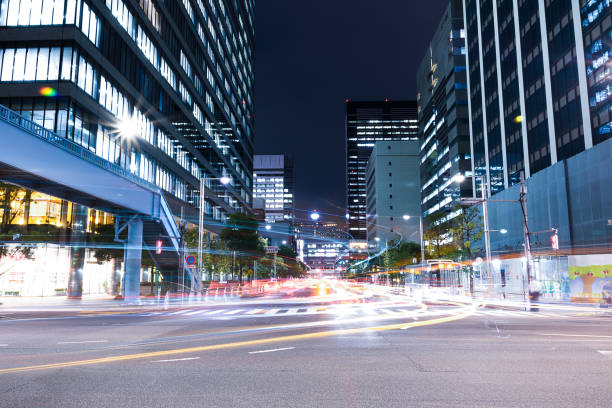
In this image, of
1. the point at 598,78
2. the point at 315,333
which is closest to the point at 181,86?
the point at 598,78

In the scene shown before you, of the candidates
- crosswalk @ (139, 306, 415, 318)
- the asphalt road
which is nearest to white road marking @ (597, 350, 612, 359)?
the asphalt road

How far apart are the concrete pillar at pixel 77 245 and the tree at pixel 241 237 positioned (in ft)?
77.2

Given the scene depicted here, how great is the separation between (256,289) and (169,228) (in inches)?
1098

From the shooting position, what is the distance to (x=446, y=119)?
338 ft

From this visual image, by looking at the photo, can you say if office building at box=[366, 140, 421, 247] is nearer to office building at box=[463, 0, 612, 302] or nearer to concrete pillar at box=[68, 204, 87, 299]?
office building at box=[463, 0, 612, 302]

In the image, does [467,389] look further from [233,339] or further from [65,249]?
[65,249]

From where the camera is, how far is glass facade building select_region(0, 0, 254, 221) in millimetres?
40969

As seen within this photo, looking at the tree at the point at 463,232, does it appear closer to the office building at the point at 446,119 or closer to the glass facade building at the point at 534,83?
the glass facade building at the point at 534,83

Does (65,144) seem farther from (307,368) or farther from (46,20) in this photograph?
(307,368)

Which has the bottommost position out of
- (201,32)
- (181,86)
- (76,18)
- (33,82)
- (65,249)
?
(65,249)

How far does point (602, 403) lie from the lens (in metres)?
6.76

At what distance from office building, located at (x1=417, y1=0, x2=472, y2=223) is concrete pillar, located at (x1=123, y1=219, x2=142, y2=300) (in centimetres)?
5920

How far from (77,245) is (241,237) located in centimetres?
2584

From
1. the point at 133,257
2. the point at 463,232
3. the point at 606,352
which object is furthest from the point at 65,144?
the point at 463,232
